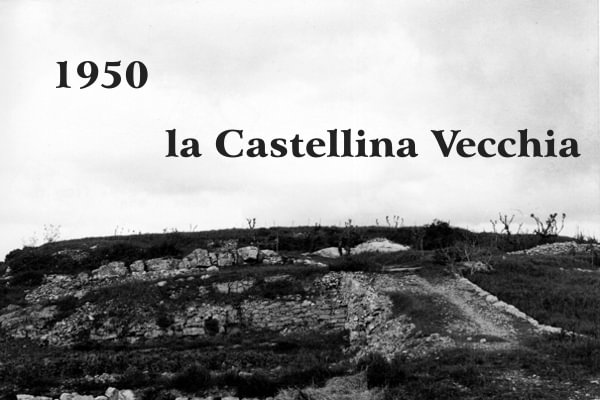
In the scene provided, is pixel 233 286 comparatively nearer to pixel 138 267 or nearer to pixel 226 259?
pixel 226 259

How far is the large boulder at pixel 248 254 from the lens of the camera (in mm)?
39188

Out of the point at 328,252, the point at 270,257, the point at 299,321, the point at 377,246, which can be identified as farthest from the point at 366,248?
the point at 299,321

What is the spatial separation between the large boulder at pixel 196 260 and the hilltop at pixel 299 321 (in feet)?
0.47

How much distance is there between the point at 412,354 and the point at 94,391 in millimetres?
11269

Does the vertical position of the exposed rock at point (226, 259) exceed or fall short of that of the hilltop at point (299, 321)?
it exceeds it

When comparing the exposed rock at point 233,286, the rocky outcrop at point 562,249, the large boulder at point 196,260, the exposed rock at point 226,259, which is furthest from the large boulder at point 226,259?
the rocky outcrop at point 562,249

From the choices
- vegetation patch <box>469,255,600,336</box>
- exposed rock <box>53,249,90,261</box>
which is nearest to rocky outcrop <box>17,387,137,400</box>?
vegetation patch <box>469,255,600,336</box>

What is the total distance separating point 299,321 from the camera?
2945 centimetres

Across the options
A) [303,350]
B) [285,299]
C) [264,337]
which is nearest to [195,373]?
[303,350]

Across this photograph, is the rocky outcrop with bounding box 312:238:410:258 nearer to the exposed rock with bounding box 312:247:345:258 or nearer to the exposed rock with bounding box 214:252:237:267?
the exposed rock with bounding box 312:247:345:258

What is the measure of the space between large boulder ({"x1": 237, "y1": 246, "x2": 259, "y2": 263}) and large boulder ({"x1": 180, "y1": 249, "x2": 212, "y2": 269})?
7.63 feet

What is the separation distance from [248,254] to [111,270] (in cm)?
995

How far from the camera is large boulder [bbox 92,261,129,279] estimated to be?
3944cm

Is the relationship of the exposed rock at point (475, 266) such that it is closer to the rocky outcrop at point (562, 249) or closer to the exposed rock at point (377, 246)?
the rocky outcrop at point (562, 249)
